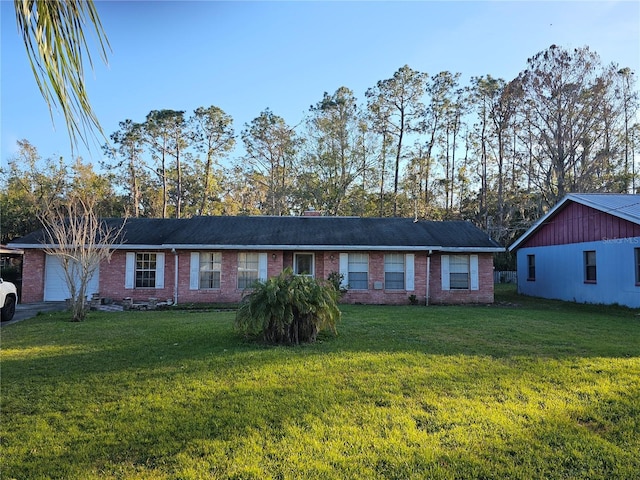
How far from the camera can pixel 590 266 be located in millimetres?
15750

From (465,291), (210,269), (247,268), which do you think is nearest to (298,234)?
(247,268)

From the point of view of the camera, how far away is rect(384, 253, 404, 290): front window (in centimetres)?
1639

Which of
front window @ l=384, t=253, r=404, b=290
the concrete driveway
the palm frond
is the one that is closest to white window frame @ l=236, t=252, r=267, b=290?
front window @ l=384, t=253, r=404, b=290

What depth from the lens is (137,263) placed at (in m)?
16.4

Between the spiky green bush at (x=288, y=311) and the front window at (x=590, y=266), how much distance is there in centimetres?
1283

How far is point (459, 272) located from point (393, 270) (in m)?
2.79

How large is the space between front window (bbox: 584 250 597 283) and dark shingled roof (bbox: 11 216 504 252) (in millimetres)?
3283

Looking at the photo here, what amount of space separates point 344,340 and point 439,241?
10.1 metres

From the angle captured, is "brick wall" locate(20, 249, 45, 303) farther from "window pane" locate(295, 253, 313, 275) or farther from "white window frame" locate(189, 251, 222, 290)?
"window pane" locate(295, 253, 313, 275)

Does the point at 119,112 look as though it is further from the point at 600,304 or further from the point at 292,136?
the point at 292,136

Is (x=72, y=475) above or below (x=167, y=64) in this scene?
below

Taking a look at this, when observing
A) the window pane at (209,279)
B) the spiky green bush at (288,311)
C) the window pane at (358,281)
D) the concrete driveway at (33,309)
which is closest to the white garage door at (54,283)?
the concrete driveway at (33,309)

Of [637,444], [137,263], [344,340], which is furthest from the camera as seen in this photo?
[137,263]

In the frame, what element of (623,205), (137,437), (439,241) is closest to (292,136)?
(439,241)
